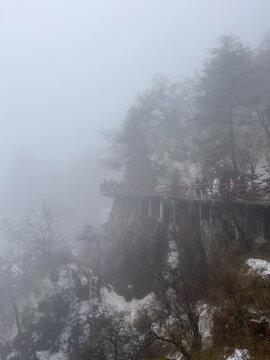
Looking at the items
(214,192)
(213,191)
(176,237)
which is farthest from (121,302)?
(214,192)

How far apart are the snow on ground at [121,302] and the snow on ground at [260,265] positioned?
478 inches

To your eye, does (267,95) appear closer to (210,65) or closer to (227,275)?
(210,65)

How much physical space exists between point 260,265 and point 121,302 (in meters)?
17.1

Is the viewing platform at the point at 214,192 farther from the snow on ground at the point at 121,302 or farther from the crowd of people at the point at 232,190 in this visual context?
the snow on ground at the point at 121,302

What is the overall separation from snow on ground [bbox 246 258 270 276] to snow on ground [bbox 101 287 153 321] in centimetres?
1213

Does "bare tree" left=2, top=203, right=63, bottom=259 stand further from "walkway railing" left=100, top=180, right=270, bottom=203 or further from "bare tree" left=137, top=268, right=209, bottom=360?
"bare tree" left=137, top=268, right=209, bottom=360

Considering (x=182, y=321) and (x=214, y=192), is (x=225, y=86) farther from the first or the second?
(x=182, y=321)

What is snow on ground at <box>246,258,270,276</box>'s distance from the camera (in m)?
14.0

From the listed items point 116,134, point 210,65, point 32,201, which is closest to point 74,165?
point 32,201

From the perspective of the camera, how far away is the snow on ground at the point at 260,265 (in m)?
14.0

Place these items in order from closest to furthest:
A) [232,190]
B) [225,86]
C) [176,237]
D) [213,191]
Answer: [232,190] → [213,191] → [225,86] → [176,237]

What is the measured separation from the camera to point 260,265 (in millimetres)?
14852

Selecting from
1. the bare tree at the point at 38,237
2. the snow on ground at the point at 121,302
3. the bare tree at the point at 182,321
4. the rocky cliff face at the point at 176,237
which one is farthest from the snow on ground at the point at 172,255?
the bare tree at the point at 38,237

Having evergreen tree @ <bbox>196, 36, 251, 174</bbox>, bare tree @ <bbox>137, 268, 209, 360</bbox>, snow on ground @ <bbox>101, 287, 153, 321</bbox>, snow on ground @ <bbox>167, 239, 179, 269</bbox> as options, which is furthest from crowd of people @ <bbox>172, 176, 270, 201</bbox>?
snow on ground @ <bbox>101, 287, 153, 321</bbox>
